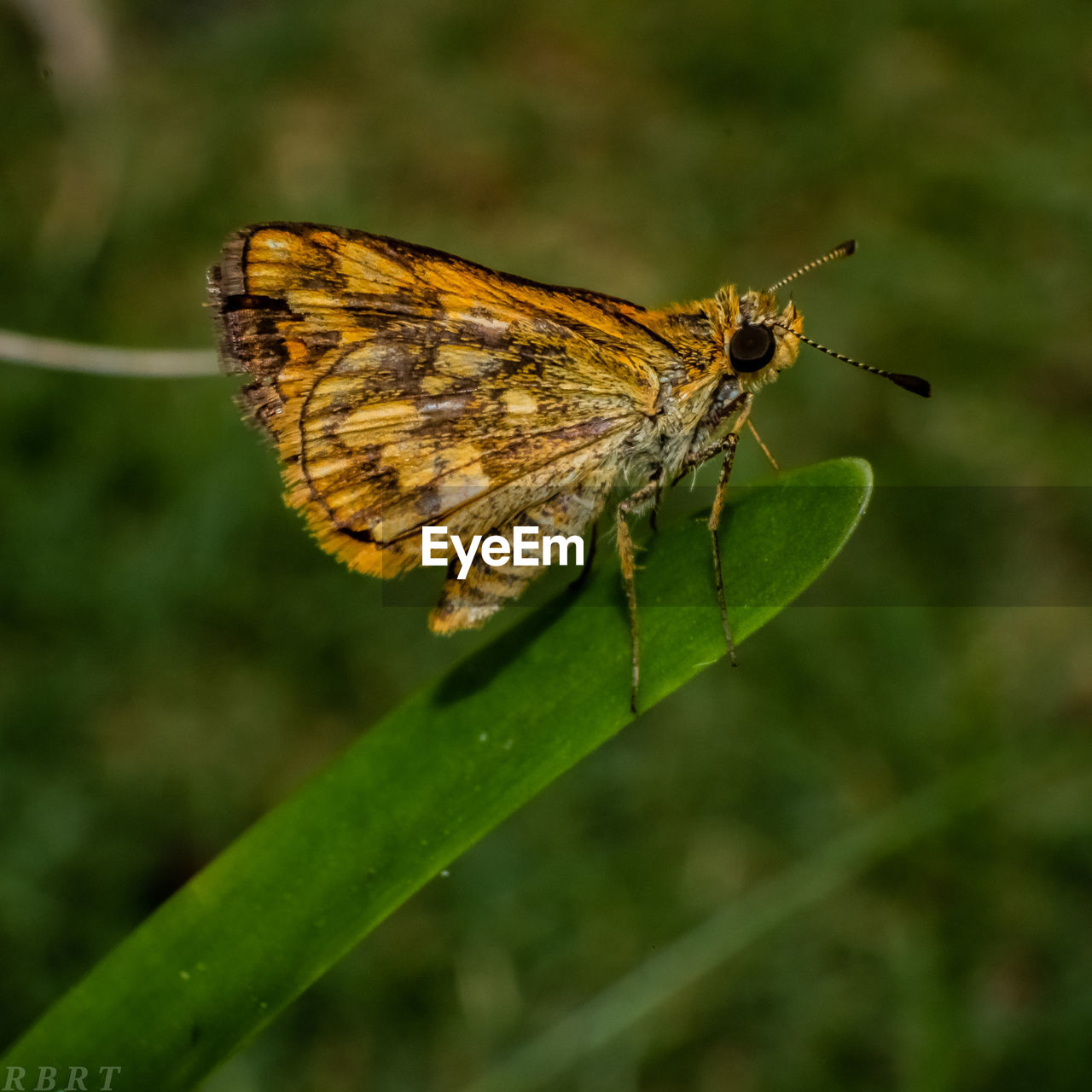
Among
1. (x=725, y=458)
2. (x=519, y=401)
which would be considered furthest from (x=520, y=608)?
(x=725, y=458)

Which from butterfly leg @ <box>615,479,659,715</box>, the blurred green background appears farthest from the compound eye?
the blurred green background

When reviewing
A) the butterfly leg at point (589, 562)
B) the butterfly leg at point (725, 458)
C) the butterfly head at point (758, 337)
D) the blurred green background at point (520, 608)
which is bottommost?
the blurred green background at point (520, 608)

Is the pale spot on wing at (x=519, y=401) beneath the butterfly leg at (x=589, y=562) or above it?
above

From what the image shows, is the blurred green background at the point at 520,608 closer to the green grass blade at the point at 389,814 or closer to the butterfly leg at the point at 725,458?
the butterfly leg at the point at 725,458

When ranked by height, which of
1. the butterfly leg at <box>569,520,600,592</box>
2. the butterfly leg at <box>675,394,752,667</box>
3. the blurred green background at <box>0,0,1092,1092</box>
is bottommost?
the blurred green background at <box>0,0,1092,1092</box>

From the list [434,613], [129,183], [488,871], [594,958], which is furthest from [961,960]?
[129,183]
